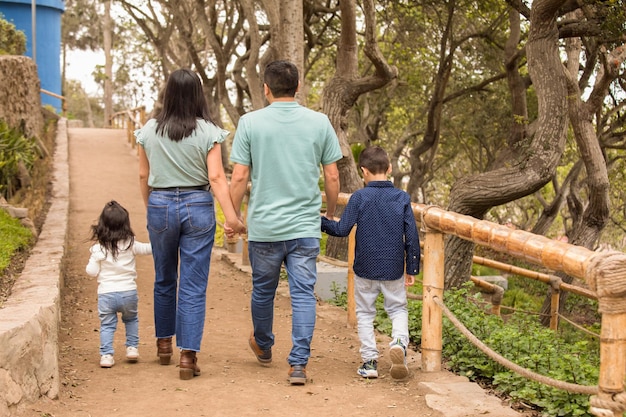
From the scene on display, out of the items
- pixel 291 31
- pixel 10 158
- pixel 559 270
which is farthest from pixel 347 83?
pixel 559 270

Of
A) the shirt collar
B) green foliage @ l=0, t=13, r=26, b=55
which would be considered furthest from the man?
green foliage @ l=0, t=13, r=26, b=55

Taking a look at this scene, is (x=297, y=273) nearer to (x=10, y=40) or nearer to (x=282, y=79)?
(x=282, y=79)

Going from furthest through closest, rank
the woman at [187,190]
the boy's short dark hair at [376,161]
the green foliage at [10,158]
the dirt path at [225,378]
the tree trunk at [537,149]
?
1. the green foliage at [10,158]
2. the tree trunk at [537,149]
3. the boy's short dark hair at [376,161]
4. the woman at [187,190]
5. the dirt path at [225,378]

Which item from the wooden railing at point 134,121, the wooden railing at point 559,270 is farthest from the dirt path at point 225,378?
the wooden railing at point 134,121

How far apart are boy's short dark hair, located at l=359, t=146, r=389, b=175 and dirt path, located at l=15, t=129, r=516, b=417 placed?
1.25 m

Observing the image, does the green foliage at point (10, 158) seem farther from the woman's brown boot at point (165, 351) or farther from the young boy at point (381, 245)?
the young boy at point (381, 245)

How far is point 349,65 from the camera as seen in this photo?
10.8 meters

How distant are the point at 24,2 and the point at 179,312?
2774 cm

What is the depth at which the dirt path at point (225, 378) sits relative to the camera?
4.50m

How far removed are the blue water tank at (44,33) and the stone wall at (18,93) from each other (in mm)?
12037

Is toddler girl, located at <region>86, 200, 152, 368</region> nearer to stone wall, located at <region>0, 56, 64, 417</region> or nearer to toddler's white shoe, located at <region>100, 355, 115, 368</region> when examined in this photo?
toddler's white shoe, located at <region>100, 355, 115, 368</region>

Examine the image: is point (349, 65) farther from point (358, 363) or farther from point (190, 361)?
point (190, 361)

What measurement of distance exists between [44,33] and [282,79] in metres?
28.8

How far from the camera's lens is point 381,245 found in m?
5.05
